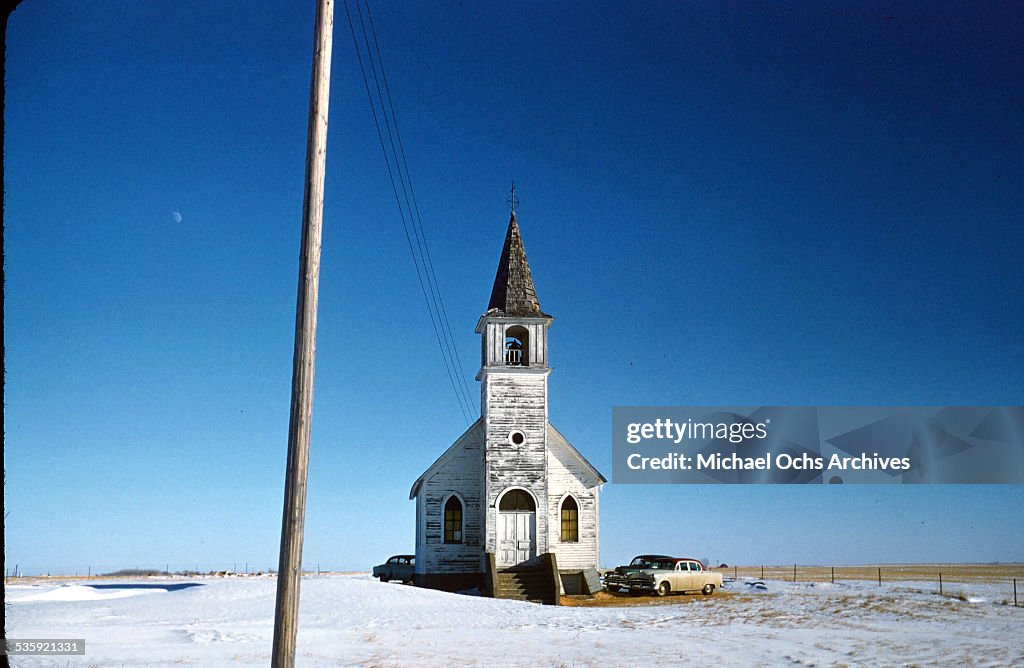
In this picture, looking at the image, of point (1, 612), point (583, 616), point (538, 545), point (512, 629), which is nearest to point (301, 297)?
point (1, 612)

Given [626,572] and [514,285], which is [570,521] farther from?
[514,285]

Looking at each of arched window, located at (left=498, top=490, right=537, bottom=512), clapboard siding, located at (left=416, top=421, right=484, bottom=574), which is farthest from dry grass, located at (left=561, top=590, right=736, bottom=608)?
clapboard siding, located at (left=416, top=421, right=484, bottom=574)

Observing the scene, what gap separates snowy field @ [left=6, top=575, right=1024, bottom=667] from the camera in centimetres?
1633

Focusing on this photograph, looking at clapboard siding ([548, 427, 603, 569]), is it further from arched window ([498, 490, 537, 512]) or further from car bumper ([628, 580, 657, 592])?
car bumper ([628, 580, 657, 592])

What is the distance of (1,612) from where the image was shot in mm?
8023

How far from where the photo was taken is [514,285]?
118 feet

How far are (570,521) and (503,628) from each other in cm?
1411

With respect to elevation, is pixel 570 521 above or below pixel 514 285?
below

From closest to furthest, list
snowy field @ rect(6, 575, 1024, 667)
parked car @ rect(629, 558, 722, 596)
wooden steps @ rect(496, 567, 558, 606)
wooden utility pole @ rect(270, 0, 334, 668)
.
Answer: wooden utility pole @ rect(270, 0, 334, 668), snowy field @ rect(6, 575, 1024, 667), wooden steps @ rect(496, 567, 558, 606), parked car @ rect(629, 558, 722, 596)

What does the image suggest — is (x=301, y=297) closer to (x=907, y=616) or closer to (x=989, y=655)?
(x=989, y=655)

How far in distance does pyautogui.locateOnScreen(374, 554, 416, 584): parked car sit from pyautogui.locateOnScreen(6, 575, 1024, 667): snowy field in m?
8.81

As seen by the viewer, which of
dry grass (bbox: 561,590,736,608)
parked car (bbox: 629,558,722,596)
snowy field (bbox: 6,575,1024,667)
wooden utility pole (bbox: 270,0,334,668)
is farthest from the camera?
parked car (bbox: 629,558,722,596)

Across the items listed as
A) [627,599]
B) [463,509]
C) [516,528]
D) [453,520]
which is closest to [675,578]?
[627,599]

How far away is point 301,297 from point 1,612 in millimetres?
4048
